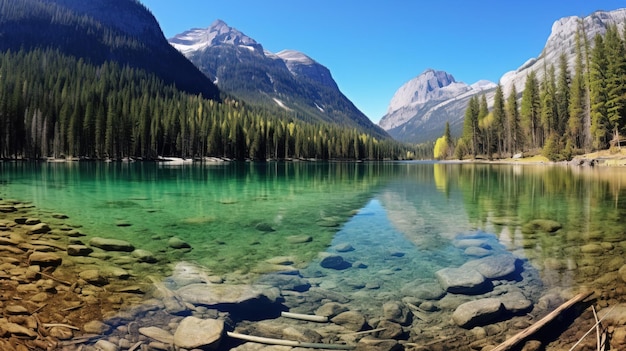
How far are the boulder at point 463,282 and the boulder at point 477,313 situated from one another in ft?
3.61

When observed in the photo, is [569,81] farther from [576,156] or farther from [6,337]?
[6,337]

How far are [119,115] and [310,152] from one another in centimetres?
7161

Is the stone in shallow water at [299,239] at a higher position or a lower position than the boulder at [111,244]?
lower

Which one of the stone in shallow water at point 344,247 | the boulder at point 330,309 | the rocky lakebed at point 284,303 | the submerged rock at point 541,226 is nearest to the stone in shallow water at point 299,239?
the stone in shallow water at point 344,247

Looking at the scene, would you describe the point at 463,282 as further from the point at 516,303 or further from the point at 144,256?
the point at 144,256

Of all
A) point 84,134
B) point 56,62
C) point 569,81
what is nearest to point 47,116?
point 84,134

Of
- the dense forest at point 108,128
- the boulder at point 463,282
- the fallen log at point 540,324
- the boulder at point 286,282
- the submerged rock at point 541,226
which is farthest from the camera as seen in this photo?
the dense forest at point 108,128

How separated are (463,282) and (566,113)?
93297mm

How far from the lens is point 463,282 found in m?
8.56

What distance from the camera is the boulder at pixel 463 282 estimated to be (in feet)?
27.6

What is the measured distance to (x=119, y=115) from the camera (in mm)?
102438

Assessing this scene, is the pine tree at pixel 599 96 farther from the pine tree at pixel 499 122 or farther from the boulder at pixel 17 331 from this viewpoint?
the boulder at pixel 17 331

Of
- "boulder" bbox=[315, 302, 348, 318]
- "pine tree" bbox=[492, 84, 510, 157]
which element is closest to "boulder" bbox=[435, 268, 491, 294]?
Answer: "boulder" bbox=[315, 302, 348, 318]

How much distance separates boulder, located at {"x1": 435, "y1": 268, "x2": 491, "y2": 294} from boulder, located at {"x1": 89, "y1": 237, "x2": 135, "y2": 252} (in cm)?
980
